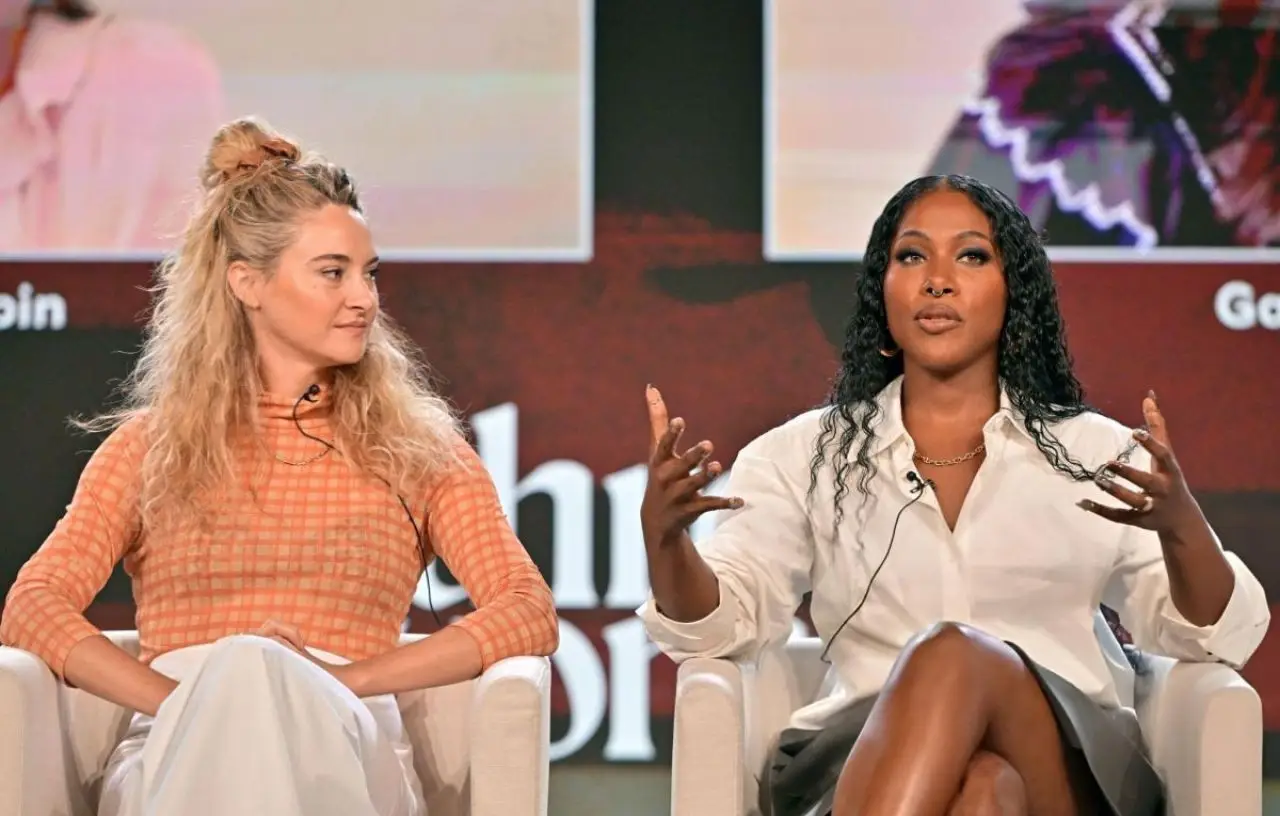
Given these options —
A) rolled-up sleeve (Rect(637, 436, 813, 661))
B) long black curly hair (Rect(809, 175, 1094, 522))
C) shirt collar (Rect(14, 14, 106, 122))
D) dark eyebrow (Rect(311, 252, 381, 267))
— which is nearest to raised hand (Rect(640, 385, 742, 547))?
rolled-up sleeve (Rect(637, 436, 813, 661))

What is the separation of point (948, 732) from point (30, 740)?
49.1 inches

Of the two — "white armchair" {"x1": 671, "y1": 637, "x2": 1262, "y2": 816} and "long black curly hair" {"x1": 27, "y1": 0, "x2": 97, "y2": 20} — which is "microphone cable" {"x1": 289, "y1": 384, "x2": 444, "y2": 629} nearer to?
"white armchair" {"x1": 671, "y1": 637, "x2": 1262, "y2": 816}

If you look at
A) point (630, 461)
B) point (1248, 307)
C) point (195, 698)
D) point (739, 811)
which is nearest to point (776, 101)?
point (630, 461)

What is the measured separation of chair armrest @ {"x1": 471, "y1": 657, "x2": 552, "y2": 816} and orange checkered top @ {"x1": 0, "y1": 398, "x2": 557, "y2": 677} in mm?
172

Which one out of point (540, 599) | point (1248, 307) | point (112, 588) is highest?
point (1248, 307)

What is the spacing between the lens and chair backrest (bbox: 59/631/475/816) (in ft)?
8.54

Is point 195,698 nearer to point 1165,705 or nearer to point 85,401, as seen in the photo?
point 1165,705

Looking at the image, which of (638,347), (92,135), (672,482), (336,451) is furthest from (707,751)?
(92,135)

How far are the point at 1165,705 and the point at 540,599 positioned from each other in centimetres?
95

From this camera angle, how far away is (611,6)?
394 cm

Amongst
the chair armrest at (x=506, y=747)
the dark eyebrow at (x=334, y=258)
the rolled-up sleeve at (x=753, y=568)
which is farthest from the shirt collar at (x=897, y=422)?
the dark eyebrow at (x=334, y=258)

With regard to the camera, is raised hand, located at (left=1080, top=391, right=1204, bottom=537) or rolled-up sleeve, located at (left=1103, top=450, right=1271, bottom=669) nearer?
raised hand, located at (left=1080, top=391, right=1204, bottom=537)

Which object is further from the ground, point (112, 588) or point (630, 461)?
point (630, 461)

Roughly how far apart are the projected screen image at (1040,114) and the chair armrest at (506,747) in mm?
1827
